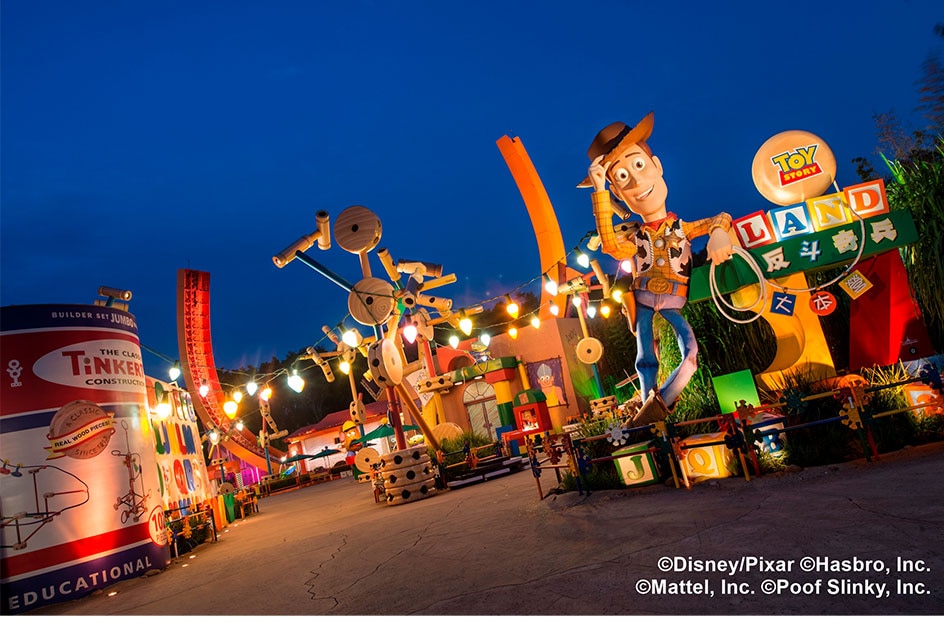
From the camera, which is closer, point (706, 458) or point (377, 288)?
point (706, 458)

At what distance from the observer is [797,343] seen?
9977 mm

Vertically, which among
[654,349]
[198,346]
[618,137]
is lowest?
[654,349]

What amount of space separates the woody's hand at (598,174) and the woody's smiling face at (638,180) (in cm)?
14

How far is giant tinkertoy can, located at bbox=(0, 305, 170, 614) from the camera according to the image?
29.8ft

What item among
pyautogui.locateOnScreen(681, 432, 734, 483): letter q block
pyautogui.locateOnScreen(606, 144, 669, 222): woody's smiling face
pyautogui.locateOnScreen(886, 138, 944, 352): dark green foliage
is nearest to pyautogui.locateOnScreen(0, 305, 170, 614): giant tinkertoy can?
pyautogui.locateOnScreen(681, 432, 734, 483): letter q block

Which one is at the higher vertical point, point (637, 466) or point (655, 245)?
point (655, 245)

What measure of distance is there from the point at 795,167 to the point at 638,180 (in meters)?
2.47

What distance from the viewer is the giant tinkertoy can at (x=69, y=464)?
29.8ft

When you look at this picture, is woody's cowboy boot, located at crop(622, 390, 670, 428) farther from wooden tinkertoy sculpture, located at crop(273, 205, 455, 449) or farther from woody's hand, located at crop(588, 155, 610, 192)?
wooden tinkertoy sculpture, located at crop(273, 205, 455, 449)

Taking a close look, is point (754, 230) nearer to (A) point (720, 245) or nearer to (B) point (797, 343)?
(A) point (720, 245)

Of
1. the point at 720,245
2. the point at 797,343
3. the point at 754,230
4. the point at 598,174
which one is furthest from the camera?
the point at 797,343

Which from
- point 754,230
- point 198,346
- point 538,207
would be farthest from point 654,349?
point 198,346

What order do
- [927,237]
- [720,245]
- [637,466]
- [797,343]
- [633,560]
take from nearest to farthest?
1. [633,560]
2. [637,466]
3. [927,237]
4. [720,245]
5. [797,343]

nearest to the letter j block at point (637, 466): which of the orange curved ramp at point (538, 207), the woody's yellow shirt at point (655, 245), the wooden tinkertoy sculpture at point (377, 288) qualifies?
the woody's yellow shirt at point (655, 245)
